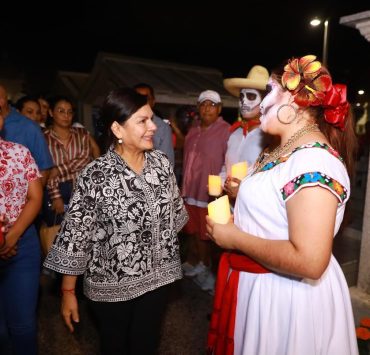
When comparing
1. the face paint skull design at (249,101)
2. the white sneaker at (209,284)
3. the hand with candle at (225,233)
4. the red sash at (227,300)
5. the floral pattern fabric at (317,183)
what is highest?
the face paint skull design at (249,101)

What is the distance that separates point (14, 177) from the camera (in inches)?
92.4

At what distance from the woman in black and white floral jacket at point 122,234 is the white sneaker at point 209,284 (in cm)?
196

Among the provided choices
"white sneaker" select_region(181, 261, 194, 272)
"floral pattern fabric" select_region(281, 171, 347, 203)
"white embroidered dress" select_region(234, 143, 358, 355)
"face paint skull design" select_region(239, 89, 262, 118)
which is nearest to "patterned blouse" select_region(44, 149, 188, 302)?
"white embroidered dress" select_region(234, 143, 358, 355)

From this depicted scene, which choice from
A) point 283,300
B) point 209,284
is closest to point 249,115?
point 209,284

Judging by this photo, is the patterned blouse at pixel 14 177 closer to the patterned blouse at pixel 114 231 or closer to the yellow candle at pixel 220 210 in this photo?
the patterned blouse at pixel 114 231

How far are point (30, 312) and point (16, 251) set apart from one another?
489 millimetres

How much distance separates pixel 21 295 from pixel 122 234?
1.00 meters

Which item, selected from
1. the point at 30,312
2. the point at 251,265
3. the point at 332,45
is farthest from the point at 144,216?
the point at 332,45

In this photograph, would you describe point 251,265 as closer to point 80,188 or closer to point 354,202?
point 80,188

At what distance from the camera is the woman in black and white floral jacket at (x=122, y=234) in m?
2.09

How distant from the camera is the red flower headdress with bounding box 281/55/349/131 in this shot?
1510 millimetres

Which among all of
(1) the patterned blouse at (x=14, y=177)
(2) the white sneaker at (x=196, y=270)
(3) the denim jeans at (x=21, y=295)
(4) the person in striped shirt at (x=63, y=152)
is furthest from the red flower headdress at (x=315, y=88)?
(2) the white sneaker at (x=196, y=270)

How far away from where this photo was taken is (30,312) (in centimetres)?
252

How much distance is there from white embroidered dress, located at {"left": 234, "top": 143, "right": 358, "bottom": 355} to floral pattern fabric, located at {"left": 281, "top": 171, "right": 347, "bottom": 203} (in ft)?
0.25
